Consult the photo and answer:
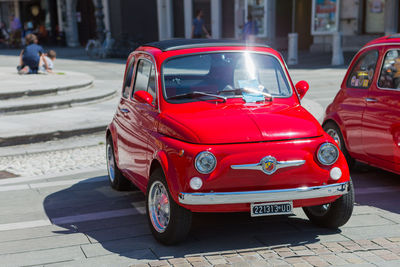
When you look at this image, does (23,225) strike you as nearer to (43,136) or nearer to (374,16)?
(43,136)

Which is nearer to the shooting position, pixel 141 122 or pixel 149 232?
pixel 149 232

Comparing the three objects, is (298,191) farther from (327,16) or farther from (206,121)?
(327,16)

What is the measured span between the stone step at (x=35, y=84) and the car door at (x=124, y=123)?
720 cm

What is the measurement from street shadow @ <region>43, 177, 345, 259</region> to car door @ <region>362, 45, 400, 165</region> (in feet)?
5.33

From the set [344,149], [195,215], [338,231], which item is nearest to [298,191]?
[338,231]

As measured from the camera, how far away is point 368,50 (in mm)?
7441

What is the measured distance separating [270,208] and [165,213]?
927 millimetres

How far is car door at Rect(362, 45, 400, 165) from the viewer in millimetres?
6719

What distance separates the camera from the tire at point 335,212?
5211 millimetres

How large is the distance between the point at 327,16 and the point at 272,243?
23.9 meters

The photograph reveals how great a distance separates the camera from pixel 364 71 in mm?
7457

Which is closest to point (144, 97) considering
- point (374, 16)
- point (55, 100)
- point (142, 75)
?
point (142, 75)

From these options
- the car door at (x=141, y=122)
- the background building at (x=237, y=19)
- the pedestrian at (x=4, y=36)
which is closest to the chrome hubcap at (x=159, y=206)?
the car door at (x=141, y=122)

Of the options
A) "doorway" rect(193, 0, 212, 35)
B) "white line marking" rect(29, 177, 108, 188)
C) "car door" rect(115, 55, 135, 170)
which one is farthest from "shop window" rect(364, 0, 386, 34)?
"car door" rect(115, 55, 135, 170)
